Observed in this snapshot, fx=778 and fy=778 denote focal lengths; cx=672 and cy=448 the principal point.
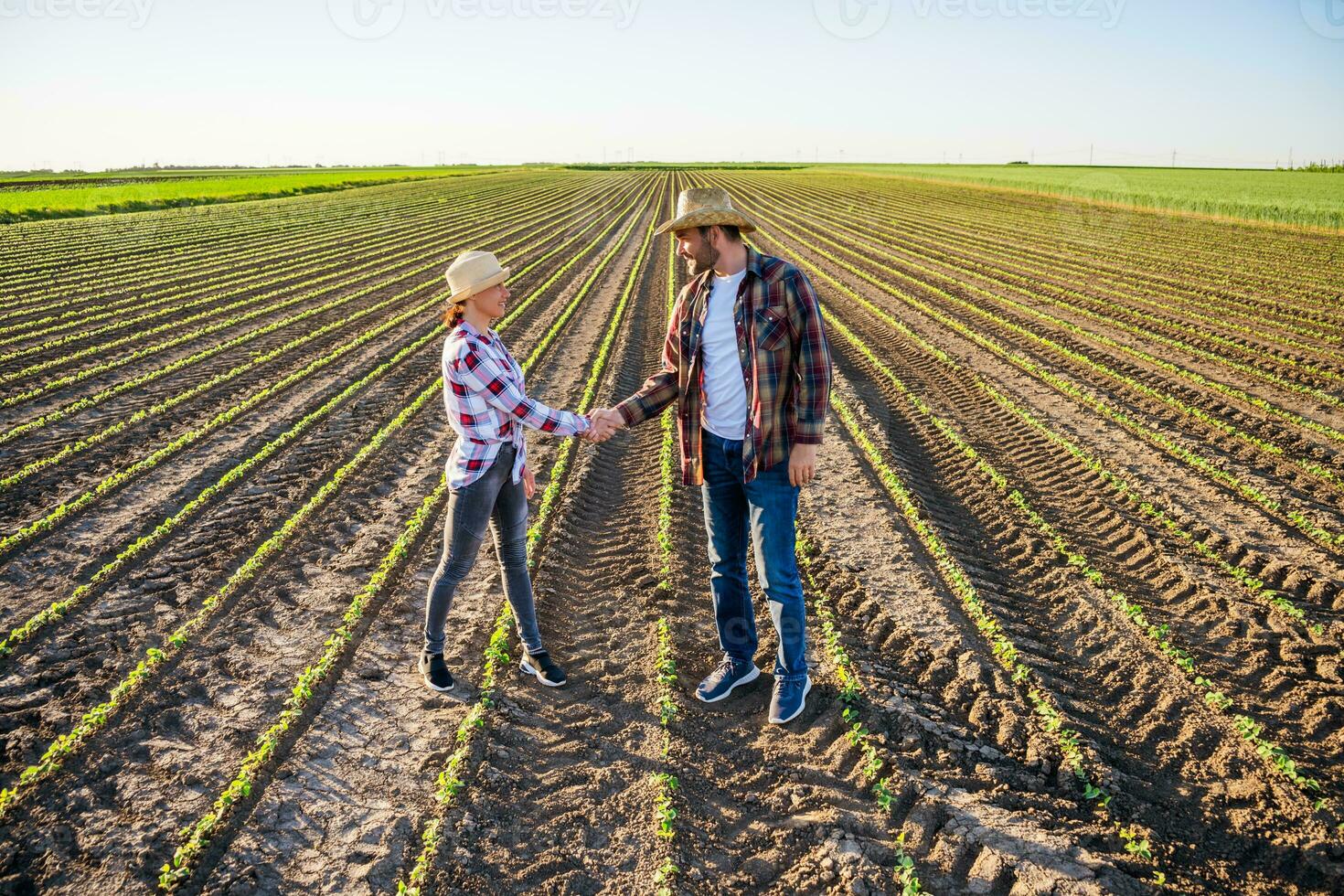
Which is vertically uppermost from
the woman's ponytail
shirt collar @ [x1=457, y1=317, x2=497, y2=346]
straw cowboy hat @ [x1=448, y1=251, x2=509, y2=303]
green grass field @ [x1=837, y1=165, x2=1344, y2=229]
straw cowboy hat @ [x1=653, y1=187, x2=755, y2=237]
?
green grass field @ [x1=837, y1=165, x2=1344, y2=229]

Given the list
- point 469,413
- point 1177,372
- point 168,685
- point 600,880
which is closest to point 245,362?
point 168,685

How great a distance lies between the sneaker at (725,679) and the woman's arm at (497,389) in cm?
150

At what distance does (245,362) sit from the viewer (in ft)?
36.1

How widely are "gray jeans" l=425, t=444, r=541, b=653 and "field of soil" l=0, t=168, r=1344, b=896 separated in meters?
0.39

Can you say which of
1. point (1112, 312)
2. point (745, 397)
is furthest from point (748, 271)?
point (1112, 312)

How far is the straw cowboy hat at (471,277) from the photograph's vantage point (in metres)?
3.51

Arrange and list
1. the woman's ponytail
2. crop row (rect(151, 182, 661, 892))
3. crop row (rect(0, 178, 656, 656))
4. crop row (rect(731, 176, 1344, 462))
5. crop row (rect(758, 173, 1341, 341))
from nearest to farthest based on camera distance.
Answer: crop row (rect(151, 182, 661, 892)) → the woman's ponytail → crop row (rect(0, 178, 656, 656)) → crop row (rect(731, 176, 1344, 462)) → crop row (rect(758, 173, 1341, 341))

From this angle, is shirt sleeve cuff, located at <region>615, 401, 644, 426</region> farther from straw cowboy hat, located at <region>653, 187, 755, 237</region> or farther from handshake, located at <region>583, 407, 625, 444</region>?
straw cowboy hat, located at <region>653, 187, 755, 237</region>

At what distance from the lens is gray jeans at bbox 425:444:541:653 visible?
147 inches

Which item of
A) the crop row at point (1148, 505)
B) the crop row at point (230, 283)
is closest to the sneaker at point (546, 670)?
the crop row at point (1148, 505)

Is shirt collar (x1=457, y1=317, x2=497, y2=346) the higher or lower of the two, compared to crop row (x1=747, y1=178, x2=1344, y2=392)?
higher

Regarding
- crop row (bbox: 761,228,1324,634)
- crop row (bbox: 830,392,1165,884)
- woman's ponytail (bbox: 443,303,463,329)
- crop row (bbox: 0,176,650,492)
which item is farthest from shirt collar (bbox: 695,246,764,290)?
crop row (bbox: 0,176,650,492)

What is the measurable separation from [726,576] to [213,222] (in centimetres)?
3264

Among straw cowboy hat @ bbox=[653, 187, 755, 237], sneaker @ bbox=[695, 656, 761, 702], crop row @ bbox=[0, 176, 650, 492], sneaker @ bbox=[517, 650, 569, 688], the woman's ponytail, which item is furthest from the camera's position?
crop row @ bbox=[0, 176, 650, 492]
